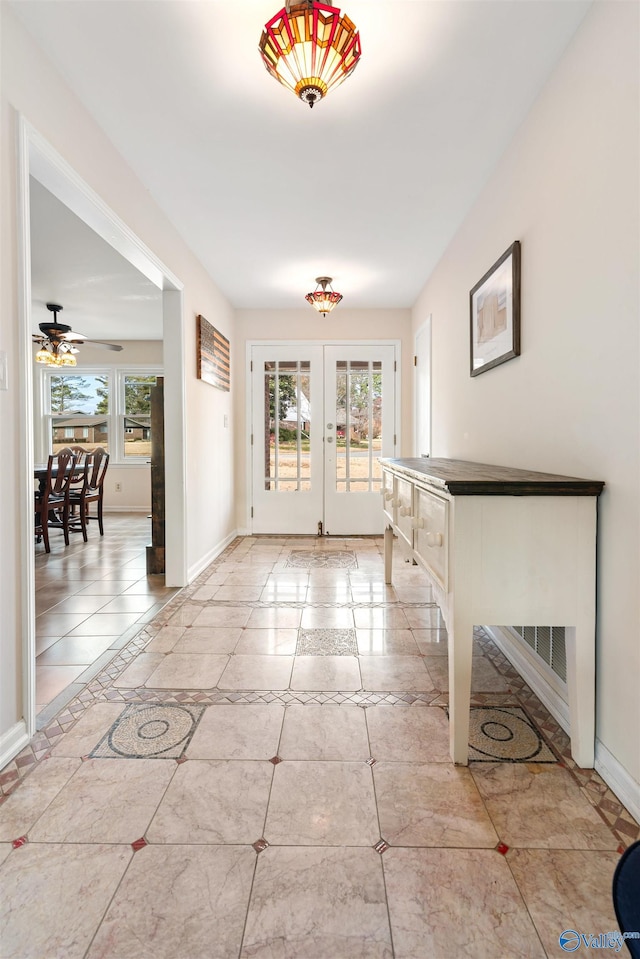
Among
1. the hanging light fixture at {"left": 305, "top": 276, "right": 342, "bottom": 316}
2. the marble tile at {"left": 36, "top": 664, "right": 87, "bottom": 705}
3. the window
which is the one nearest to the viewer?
the marble tile at {"left": 36, "top": 664, "right": 87, "bottom": 705}

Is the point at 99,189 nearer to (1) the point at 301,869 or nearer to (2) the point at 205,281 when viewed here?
(2) the point at 205,281

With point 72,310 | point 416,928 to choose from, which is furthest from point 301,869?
point 72,310

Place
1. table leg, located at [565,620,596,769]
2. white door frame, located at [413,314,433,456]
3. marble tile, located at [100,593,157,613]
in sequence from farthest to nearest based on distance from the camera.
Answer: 1. white door frame, located at [413,314,433,456]
2. marble tile, located at [100,593,157,613]
3. table leg, located at [565,620,596,769]

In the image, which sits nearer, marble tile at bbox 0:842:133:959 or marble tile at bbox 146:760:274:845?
marble tile at bbox 0:842:133:959

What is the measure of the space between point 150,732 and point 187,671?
0.44 meters

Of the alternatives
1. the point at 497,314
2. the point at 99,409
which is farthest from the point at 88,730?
the point at 99,409

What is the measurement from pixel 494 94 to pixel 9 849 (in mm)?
2972

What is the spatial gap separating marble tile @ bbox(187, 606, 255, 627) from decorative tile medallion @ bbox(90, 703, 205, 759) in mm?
841

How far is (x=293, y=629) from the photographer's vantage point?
8.56 feet

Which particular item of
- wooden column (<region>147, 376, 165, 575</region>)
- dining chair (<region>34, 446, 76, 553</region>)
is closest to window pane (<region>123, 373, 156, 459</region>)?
dining chair (<region>34, 446, 76, 553</region>)

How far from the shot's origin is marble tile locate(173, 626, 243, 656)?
2344mm

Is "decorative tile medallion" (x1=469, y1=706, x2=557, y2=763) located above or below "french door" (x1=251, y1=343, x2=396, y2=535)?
below

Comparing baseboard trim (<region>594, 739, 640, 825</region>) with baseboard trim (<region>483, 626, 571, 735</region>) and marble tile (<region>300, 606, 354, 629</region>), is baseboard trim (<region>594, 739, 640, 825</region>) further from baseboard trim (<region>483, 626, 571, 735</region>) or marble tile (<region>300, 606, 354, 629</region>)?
marble tile (<region>300, 606, 354, 629</region>)

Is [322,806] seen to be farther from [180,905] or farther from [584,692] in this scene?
[584,692]
